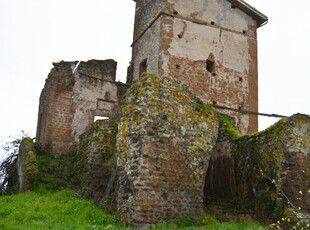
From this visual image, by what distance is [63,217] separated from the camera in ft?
24.7

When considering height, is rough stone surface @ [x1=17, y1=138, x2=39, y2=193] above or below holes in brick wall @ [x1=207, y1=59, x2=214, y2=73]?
below

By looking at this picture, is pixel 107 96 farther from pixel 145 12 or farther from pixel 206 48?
pixel 206 48

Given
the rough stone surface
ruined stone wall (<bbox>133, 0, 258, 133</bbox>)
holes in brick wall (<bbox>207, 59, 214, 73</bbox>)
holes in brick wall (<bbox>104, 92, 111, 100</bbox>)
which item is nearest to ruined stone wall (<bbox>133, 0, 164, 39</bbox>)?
ruined stone wall (<bbox>133, 0, 258, 133</bbox>)

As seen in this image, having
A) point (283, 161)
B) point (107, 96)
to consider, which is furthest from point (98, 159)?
point (107, 96)

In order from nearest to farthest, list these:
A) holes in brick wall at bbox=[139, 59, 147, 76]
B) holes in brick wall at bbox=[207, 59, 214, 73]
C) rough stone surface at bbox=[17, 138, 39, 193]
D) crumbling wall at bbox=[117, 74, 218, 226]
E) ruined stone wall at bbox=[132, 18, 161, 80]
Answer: crumbling wall at bbox=[117, 74, 218, 226] → rough stone surface at bbox=[17, 138, 39, 193] → ruined stone wall at bbox=[132, 18, 161, 80] → holes in brick wall at bbox=[207, 59, 214, 73] → holes in brick wall at bbox=[139, 59, 147, 76]

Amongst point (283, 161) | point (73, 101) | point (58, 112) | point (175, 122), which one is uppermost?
point (73, 101)

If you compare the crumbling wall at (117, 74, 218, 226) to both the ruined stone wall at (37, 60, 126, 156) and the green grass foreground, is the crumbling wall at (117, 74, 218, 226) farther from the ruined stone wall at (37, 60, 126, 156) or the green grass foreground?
the ruined stone wall at (37, 60, 126, 156)

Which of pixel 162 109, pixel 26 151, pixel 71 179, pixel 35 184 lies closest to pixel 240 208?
pixel 162 109

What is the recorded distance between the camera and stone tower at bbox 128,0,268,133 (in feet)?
49.0

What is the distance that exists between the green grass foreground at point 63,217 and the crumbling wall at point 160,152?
0.36 metres

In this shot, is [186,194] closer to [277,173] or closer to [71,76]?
[277,173]

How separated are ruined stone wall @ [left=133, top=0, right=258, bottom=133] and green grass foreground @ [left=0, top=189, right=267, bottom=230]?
7.55 m

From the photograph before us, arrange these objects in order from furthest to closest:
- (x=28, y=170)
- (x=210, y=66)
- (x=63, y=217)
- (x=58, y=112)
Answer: (x=210, y=66) < (x=58, y=112) < (x=28, y=170) < (x=63, y=217)

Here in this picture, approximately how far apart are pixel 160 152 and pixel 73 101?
8.69m
